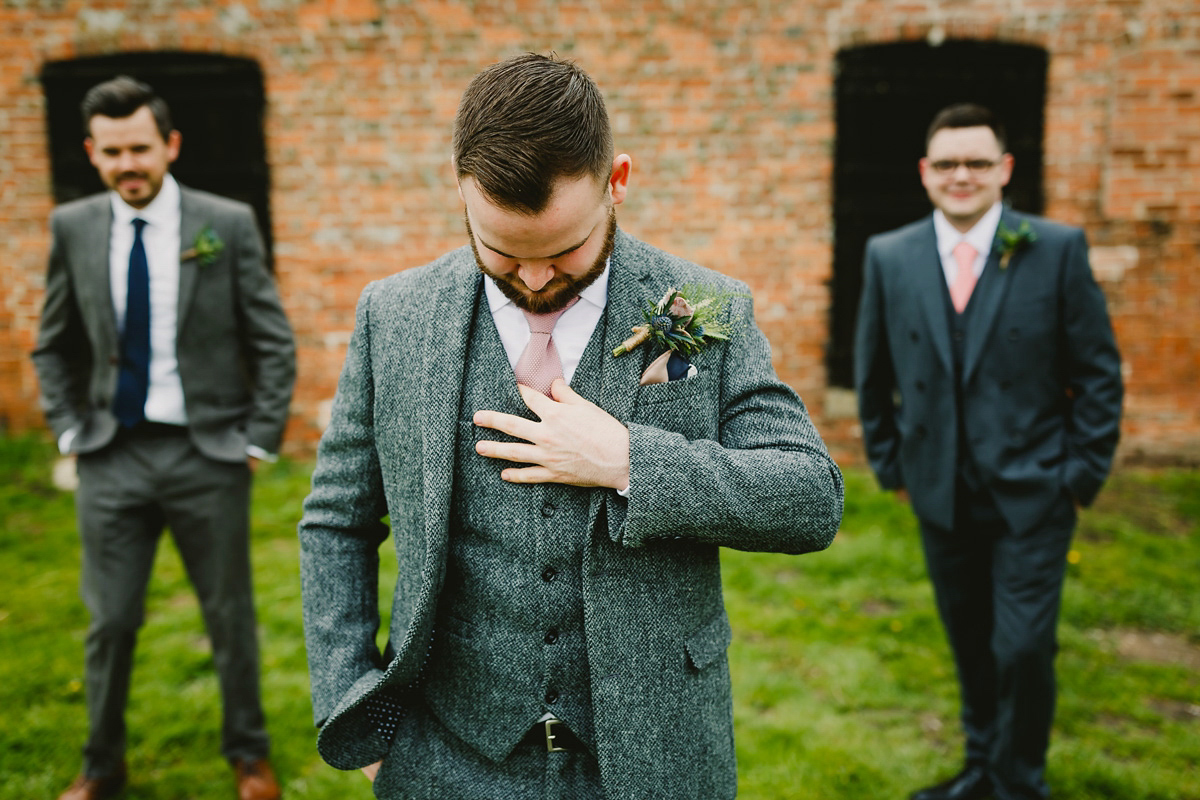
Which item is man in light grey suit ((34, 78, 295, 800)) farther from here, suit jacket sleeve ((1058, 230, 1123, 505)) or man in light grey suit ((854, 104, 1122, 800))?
suit jacket sleeve ((1058, 230, 1123, 505))

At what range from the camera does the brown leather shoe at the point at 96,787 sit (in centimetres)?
337

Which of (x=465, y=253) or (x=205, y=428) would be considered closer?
(x=465, y=253)

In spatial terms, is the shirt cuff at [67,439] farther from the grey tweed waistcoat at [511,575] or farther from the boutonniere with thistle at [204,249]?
the grey tweed waistcoat at [511,575]

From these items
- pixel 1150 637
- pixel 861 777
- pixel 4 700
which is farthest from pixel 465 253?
pixel 1150 637

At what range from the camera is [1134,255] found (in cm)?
677

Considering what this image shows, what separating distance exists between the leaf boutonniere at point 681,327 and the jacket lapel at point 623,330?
2cm

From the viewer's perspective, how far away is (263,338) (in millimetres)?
3789

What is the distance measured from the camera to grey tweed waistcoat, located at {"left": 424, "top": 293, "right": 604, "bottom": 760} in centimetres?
171

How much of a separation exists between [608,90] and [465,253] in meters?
5.10

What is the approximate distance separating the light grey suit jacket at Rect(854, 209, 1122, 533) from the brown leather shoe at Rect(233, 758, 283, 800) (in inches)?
114

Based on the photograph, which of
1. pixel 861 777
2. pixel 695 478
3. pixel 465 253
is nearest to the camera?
pixel 695 478

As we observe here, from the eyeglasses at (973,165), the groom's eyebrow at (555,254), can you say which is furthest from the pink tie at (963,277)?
the groom's eyebrow at (555,254)

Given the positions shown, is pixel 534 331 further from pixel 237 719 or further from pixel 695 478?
pixel 237 719

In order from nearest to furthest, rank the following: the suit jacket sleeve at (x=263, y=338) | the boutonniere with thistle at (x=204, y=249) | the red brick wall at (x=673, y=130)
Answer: the boutonniere with thistle at (x=204, y=249)
the suit jacket sleeve at (x=263, y=338)
the red brick wall at (x=673, y=130)
